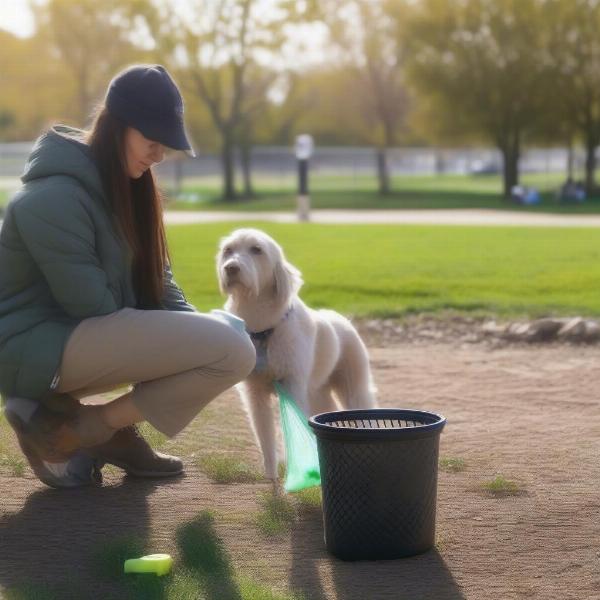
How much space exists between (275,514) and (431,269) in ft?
29.2

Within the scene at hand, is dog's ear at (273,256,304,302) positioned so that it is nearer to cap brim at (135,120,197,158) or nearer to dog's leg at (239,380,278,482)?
dog's leg at (239,380,278,482)

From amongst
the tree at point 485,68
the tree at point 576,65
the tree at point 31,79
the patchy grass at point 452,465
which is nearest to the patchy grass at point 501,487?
the patchy grass at point 452,465

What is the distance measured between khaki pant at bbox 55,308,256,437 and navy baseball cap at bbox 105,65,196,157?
2.34ft

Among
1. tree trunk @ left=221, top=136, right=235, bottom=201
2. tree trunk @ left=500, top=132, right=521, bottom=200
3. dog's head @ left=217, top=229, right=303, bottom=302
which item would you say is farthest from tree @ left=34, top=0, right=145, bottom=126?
dog's head @ left=217, top=229, right=303, bottom=302

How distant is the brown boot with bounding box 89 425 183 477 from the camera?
5141 mm

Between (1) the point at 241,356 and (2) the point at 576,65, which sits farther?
(2) the point at 576,65

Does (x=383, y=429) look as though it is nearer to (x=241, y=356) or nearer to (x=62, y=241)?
(x=241, y=356)

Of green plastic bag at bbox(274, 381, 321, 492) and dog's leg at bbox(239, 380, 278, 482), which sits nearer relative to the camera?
green plastic bag at bbox(274, 381, 321, 492)

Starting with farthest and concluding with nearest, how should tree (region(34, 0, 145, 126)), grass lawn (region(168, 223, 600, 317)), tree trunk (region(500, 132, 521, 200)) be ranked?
tree (region(34, 0, 145, 126))
tree trunk (region(500, 132, 521, 200))
grass lawn (region(168, 223, 600, 317))

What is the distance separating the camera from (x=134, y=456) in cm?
521

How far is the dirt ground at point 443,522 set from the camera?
12.8ft

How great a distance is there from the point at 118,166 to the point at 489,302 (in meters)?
6.89

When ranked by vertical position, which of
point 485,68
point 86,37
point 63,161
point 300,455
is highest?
point 86,37

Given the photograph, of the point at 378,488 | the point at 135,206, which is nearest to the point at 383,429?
the point at 378,488
